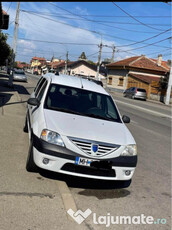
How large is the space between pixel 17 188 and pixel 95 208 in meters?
1.18

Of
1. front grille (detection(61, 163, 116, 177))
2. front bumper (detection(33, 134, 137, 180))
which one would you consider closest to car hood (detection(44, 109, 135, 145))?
front bumper (detection(33, 134, 137, 180))

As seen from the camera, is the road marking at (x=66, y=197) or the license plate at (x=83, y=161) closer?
the road marking at (x=66, y=197)

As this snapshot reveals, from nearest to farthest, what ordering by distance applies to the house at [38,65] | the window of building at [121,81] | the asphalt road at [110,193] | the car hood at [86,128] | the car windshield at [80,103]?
the asphalt road at [110,193] < the car hood at [86,128] < the car windshield at [80,103] < the window of building at [121,81] < the house at [38,65]

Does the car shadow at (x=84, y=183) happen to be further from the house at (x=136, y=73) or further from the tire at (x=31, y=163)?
the house at (x=136, y=73)

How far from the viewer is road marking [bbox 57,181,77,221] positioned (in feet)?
11.4

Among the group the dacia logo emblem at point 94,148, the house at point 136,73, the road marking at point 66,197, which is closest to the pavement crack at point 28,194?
the road marking at point 66,197

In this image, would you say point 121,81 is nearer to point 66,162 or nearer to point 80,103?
point 80,103

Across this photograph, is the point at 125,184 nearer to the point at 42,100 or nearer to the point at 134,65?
the point at 42,100

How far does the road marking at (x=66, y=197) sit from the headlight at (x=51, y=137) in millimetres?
685

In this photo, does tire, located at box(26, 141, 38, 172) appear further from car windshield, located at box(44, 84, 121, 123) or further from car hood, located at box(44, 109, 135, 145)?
car windshield, located at box(44, 84, 121, 123)

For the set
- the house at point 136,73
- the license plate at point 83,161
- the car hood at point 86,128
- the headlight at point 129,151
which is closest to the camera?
the license plate at point 83,161

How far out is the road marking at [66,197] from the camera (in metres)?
3.48

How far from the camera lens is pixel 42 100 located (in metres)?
5.04

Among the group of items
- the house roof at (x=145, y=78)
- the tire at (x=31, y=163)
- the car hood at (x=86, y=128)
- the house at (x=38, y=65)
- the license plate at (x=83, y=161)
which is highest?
the house at (x=38, y=65)
